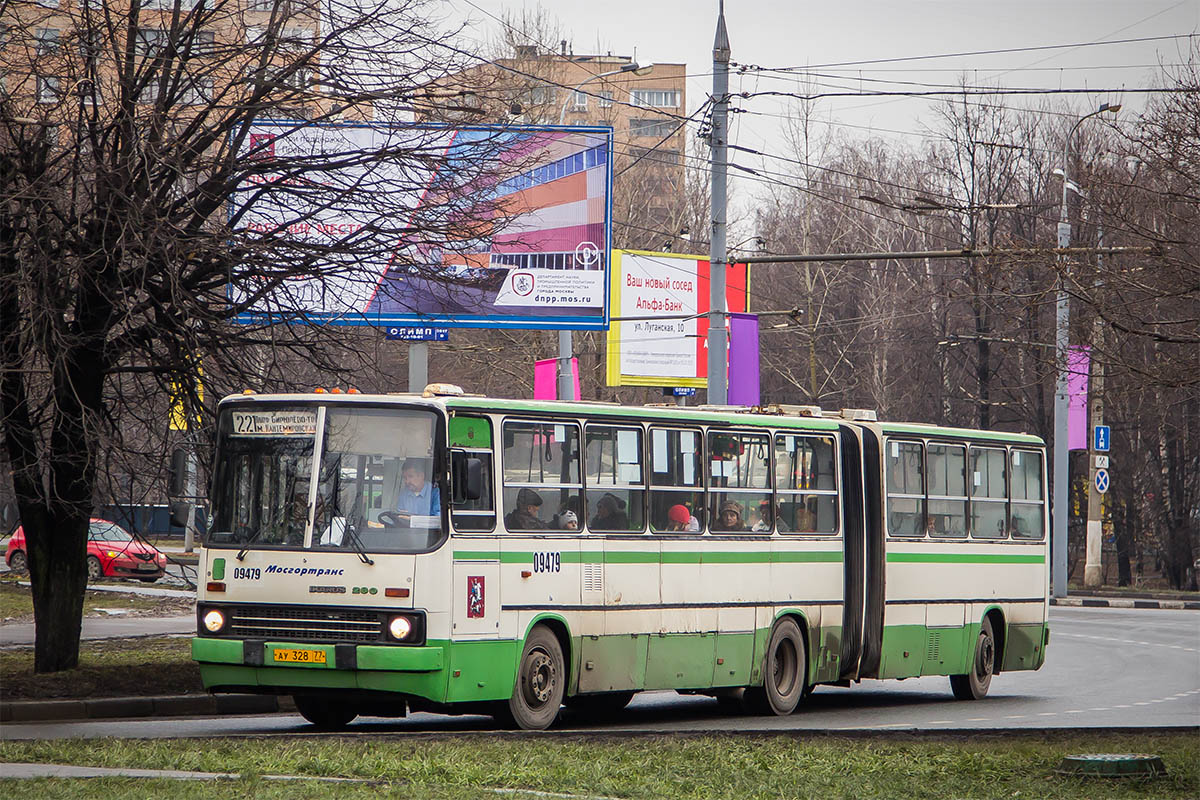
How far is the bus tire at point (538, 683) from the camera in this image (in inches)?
547

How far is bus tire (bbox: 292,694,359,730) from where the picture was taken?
14.4 meters

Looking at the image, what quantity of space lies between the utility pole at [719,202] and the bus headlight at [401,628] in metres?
11.2

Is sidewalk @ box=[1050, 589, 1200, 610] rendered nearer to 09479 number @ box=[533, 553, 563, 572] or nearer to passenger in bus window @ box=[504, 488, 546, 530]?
09479 number @ box=[533, 553, 563, 572]

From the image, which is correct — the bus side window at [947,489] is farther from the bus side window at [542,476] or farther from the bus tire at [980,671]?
the bus side window at [542,476]

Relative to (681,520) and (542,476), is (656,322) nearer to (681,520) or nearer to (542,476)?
(681,520)

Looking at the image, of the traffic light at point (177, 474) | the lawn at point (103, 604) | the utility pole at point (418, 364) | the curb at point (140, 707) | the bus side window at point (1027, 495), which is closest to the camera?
the traffic light at point (177, 474)

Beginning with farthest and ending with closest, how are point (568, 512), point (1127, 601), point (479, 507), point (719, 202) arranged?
point (1127, 601)
point (719, 202)
point (568, 512)
point (479, 507)

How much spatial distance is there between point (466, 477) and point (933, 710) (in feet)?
24.3

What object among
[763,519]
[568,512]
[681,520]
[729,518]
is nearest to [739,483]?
[729,518]

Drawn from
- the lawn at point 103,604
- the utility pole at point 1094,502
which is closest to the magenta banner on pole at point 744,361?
the utility pole at point 1094,502

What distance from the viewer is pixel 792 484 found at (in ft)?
57.6

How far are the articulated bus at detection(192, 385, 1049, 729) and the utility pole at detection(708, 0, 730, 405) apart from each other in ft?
16.4

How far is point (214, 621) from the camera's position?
1345cm

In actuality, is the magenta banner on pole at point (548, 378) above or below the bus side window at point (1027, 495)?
above
